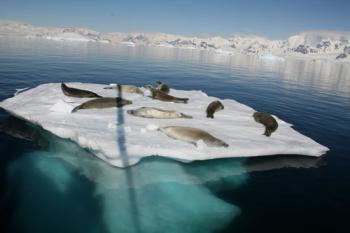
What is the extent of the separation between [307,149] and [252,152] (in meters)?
2.37

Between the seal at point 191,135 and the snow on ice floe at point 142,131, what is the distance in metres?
0.21

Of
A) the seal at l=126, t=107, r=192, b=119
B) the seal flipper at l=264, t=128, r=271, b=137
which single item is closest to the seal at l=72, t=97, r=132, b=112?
the seal at l=126, t=107, r=192, b=119

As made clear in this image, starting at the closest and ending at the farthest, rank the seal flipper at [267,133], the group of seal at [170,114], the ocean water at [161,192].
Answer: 1. the ocean water at [161,192]
2. the group of seal at [170,114]
3. the seal flipper at [267,133]

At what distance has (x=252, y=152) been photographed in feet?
31.2

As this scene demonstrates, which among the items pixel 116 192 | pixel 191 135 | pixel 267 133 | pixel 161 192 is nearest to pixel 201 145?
pixel 191 135

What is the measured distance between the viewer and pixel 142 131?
9938 millimetres

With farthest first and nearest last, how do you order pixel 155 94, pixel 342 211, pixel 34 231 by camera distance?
pixel 155 94, pixel 342 211, pixel 34 231

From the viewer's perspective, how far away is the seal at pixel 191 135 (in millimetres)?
9578

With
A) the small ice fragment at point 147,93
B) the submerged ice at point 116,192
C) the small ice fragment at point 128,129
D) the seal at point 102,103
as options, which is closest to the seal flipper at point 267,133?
the submerged ice at point 116,192

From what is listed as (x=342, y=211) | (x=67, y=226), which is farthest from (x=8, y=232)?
(x=342, y=211)

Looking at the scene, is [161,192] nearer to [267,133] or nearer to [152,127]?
[152,127]

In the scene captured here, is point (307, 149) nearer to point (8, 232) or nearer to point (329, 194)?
point (329, 194)

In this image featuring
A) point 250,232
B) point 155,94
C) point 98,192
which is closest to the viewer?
point 250,232

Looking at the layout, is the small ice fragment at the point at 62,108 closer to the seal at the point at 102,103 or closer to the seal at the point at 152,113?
the seal at the point at 102,103
